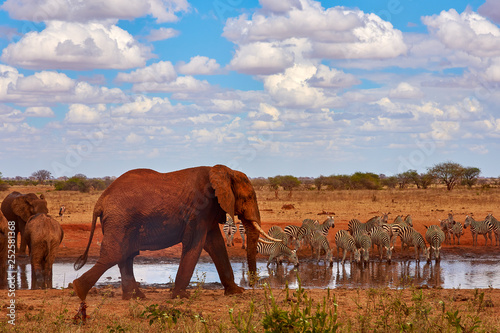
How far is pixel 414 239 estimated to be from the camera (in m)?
15.9

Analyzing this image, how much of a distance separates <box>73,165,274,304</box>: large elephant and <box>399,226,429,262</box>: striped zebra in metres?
8.33

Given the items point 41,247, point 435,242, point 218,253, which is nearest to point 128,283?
point 218,253

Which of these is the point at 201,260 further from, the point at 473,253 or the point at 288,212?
the point at 288,212

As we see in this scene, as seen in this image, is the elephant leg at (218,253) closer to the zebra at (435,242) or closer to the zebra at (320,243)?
the zebra at (320,243)

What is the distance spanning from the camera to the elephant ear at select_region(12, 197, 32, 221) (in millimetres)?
15812

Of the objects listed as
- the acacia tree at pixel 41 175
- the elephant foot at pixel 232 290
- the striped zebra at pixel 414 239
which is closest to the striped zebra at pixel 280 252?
the striped zebra at pixel 414 239

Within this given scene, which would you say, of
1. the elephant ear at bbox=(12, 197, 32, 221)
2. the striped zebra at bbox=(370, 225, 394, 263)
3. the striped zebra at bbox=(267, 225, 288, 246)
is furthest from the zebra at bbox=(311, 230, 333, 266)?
the elephant ear at bbox=(12, 197, 32, 221)

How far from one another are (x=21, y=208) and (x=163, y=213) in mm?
9031

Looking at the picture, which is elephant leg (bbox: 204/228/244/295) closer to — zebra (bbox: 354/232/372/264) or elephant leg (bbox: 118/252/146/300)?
elephant leg (bbox: 118/252/146/300)

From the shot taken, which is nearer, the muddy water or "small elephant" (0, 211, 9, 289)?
"small elephant" (0, 211, 9, 289)

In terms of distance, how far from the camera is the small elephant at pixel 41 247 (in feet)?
38.3

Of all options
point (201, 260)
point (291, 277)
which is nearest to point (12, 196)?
point (201, 260)

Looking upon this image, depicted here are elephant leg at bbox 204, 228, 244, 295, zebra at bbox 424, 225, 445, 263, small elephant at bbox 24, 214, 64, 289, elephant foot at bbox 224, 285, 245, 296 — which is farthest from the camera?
zebra at bbox 424, 225, 445, 263

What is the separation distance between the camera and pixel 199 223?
8523mm
